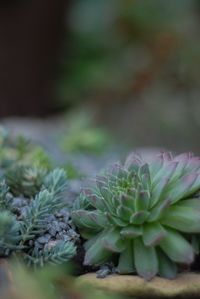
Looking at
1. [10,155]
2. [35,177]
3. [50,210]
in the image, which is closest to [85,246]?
[50,210]

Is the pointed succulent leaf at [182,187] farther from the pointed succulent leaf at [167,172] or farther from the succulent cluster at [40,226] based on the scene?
the succulent cluster at [40,226]

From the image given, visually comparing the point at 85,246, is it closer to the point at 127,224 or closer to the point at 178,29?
the point at 127,224

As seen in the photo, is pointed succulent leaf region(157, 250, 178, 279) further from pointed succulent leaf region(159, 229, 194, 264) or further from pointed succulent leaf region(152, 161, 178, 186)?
pointed succulent leaf region(152, 161, 178, 186)

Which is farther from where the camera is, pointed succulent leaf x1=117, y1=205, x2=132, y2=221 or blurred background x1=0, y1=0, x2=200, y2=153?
blurred background x1=0, y1=0, x2=200, y2=153

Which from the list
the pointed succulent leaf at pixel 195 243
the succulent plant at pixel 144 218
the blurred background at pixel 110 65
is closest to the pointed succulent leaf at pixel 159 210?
the succulent plant at pixel 144 218

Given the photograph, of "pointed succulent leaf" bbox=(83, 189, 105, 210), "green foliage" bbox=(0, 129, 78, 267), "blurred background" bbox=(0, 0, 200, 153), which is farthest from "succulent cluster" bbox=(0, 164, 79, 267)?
"blurred background" bbox=(0, 0, 200, 153)

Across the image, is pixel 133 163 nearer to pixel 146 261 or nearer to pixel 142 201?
pixel 142 201

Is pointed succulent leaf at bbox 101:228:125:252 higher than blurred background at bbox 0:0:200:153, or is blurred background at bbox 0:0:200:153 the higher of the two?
blurred background at bbox 0:0:200:153
